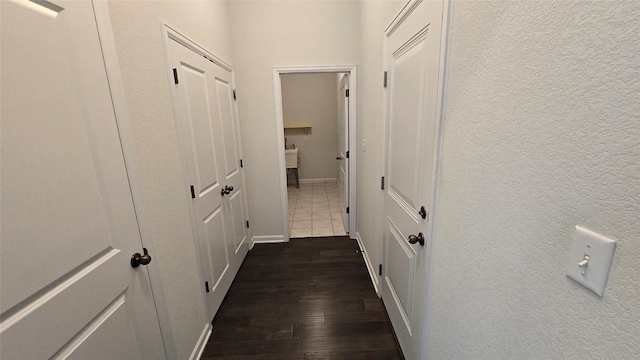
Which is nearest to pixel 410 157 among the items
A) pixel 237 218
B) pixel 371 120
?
pixel 371 120

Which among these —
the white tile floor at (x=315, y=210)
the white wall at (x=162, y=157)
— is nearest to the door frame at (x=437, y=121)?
the white wall at (x=162, y=157)

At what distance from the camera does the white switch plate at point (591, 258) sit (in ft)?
1.45

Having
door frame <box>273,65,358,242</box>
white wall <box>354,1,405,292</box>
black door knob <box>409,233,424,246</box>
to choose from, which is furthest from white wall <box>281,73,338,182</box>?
black door knob <box>409,233,424,246</box>

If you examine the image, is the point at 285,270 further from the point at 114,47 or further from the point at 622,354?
the point at 622,354

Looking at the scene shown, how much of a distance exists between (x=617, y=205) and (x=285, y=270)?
2.47m

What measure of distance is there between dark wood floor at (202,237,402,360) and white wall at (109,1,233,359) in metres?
0.31

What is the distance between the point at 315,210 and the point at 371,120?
2380 millimetres

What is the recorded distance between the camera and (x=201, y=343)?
5.53 ft

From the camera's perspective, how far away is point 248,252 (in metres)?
2.94

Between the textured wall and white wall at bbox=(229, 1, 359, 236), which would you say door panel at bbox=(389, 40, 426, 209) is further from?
white wall at bbox=(229, 1, 359, 236)

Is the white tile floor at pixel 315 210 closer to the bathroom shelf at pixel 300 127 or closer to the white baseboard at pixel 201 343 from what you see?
the bathroom shelf at pixel 300 127

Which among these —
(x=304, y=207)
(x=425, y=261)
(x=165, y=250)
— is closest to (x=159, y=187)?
(x=165, y=250)

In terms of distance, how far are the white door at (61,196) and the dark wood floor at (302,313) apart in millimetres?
887

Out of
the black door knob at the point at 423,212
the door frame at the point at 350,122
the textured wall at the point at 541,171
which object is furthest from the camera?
the door frame at the point at 350,122
